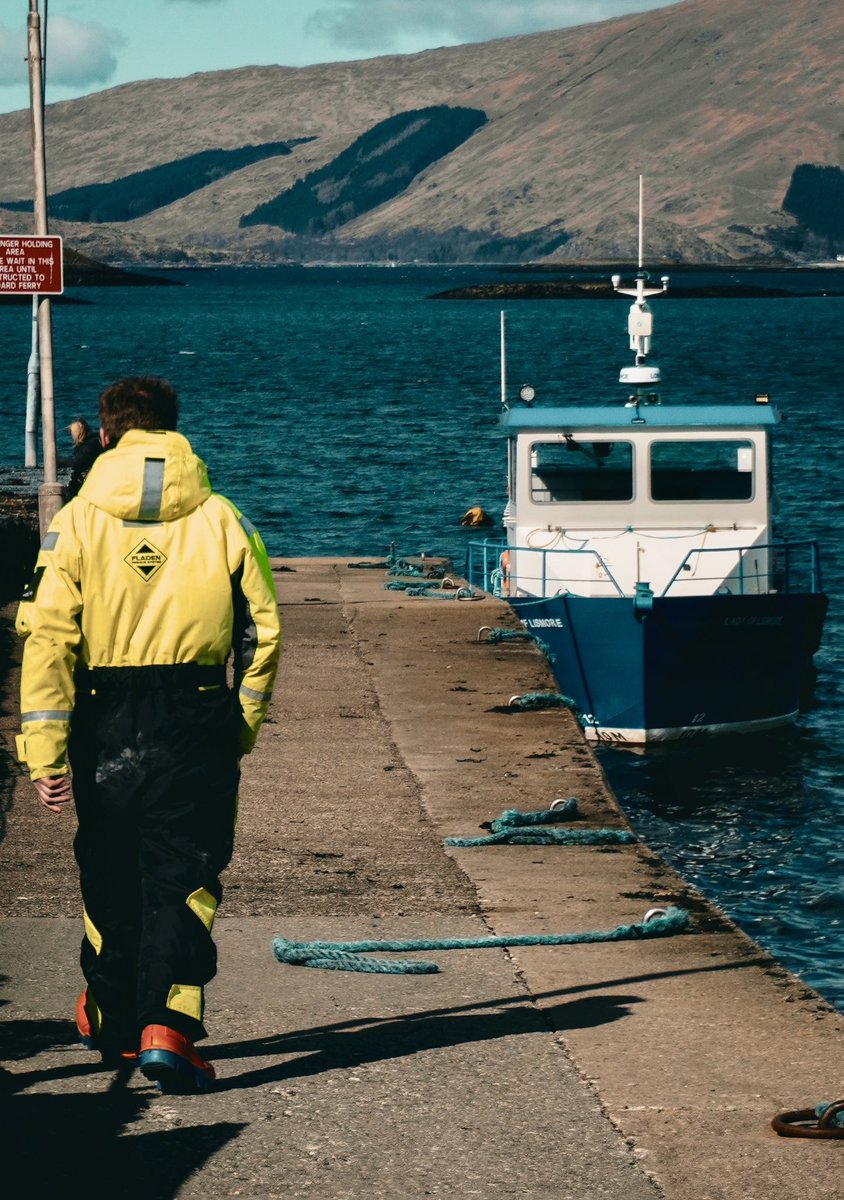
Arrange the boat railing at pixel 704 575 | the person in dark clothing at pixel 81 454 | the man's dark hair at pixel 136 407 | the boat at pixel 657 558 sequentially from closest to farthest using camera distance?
the man's dark hair at pixel 136 407
the person in dark clothing at pixel 81 454
the boat at pixel 657 558
the boat railing at pixel 704 575

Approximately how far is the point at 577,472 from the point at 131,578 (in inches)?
510

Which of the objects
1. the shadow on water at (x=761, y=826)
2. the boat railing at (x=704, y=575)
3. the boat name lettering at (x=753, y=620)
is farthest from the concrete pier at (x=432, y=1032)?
the boat railing at (x=704, y=575)

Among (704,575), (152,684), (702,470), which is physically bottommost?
(704,575)

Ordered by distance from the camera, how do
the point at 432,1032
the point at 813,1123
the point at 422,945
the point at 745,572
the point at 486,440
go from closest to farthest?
1. the point at 813,1123
2. the point at 432,1032
3. the point at 422,945
4. the point at 745,572
5. the point at 486,440

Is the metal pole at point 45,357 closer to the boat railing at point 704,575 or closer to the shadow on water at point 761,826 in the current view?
the boat railing at point 704,575

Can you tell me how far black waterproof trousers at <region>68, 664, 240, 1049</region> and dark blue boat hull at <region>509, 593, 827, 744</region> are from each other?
36.4 ft

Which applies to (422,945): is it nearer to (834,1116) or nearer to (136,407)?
(834,1116)

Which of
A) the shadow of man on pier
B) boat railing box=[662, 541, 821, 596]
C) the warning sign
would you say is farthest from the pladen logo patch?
the warning sign

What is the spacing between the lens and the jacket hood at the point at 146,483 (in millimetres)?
5281

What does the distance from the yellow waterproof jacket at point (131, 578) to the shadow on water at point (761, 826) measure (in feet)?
20.0

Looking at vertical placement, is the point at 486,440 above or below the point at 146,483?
below

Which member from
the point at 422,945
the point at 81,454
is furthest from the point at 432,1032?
the point at 81,454

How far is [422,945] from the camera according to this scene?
22.6 feet

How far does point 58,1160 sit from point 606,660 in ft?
40.3
